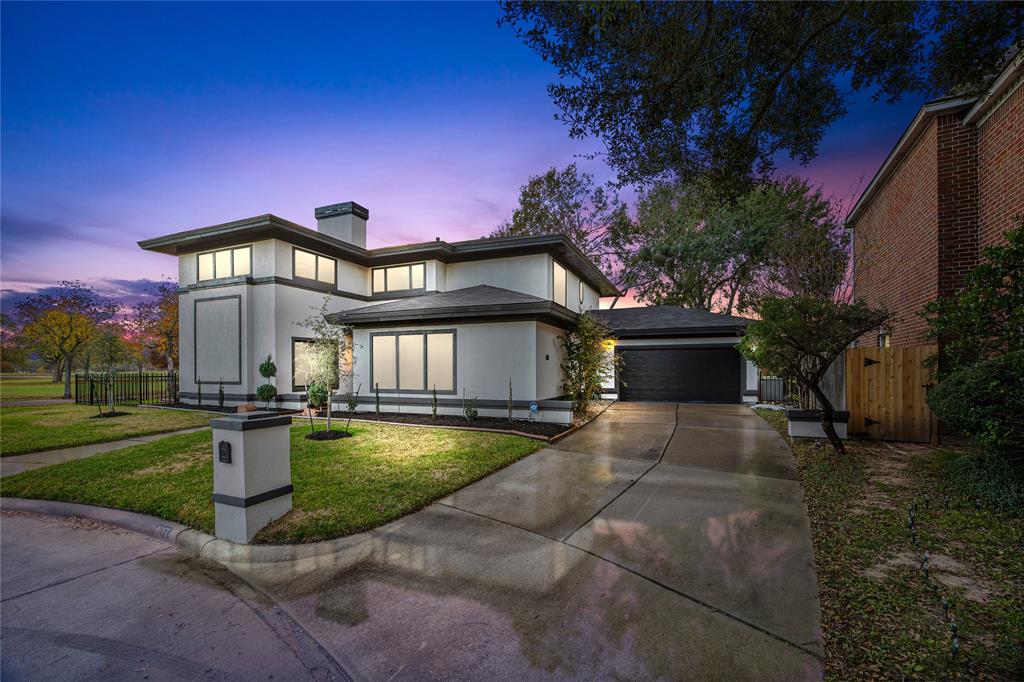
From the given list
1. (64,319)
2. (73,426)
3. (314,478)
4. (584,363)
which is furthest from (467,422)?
(64,319)

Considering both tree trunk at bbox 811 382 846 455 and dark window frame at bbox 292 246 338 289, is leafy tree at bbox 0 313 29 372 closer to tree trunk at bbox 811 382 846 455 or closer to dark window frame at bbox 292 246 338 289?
dark window frame at bbox 292 246 338 289

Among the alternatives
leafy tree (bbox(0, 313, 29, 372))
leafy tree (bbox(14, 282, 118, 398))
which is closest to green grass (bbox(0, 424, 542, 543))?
leafy tree (bbox(14, 282, 118, 398))

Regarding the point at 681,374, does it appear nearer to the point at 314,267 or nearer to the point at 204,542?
the point at 314,267

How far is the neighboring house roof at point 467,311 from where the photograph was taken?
10742mm

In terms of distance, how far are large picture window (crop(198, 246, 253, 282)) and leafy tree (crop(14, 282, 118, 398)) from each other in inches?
478

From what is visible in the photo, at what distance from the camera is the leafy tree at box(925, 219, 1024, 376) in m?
5.02

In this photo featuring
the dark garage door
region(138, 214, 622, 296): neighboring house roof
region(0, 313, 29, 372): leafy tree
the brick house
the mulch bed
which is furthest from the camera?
region(0, 313, 29, 372): leafy tree

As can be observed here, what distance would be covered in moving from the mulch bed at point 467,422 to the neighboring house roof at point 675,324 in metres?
5.31

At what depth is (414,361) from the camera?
12.5 m

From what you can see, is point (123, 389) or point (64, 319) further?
point (64, 319)

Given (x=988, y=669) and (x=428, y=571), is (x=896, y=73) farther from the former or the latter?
(x=428, y=571)

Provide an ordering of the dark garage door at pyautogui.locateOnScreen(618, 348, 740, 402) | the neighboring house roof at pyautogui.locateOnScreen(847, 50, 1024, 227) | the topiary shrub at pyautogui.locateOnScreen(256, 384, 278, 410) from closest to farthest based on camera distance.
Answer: the neighboring house roof at pyautogui.locateOnScreen(847, 50, 1024, 227)
the topiary shrub at pyautogui.locateOnScreen(256, 384, 278, 410)
the dark garage door at pyautogui.locateOnScreen(618, 348, 740, 402)

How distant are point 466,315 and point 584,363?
3.84 m

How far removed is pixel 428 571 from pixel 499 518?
1.33 meters
